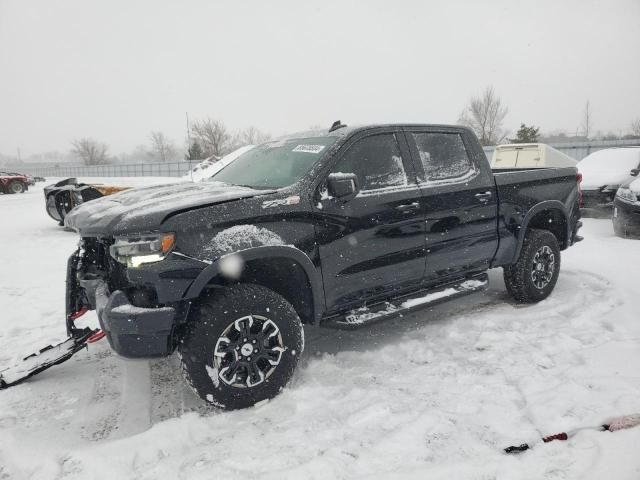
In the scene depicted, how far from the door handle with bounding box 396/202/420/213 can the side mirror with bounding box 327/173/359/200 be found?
60 centimetres

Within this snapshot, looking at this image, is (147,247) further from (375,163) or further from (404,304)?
(404,304)

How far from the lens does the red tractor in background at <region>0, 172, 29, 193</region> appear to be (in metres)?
24.5

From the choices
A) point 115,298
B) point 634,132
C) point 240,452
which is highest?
point 634,132

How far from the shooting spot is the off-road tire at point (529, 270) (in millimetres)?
4719

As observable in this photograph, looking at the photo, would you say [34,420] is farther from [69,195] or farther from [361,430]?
[69,195]

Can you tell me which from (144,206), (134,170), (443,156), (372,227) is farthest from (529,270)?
(134,170)

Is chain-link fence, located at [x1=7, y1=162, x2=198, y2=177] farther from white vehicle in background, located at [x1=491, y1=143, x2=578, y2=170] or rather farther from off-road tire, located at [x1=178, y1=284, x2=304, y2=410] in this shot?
off-road tire, located at [x1=178, y1=284, x2=304, y2=410]

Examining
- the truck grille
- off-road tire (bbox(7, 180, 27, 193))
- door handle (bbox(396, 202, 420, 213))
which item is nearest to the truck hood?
the truck grille

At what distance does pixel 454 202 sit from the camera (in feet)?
13.1

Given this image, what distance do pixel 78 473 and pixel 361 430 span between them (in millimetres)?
1519

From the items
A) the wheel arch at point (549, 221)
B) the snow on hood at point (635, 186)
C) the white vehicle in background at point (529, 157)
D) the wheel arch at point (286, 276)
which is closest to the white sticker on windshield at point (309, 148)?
the wheel arch at point (286, 276)

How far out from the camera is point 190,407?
3.02 m

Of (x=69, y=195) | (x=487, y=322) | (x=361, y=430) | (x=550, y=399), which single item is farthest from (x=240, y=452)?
(x=69, y=195)

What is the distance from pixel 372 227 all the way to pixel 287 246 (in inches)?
30.0
